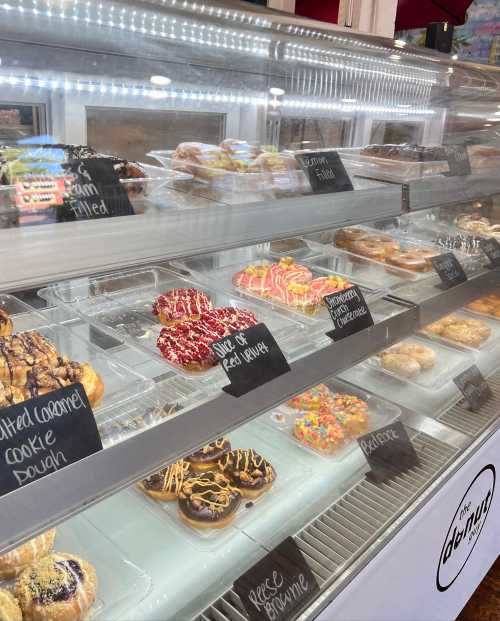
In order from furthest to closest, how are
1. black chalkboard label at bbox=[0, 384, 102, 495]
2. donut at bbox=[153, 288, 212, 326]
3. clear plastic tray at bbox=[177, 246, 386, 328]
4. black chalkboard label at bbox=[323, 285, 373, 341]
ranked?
clear plastic tray at bbox=[177, 246, 386, 328]
donut at bbox=[153, 288, 212, 326]
black chalkboard label at bbox=[323, 285, 373, 341]
black chalkboard label at bbox=[0, 384, 102, 495]

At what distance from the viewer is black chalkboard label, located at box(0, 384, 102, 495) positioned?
80 cm

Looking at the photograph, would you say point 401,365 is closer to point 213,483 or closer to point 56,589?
point 213,483

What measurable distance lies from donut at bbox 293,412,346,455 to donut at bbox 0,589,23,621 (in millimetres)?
968

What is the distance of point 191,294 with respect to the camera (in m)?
1.60

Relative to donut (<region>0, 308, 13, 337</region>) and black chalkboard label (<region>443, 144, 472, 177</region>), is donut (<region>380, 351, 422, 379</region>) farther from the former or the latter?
donut (<region>0, 308, 13, 337</region>)

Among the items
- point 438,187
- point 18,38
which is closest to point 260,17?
point 18,38

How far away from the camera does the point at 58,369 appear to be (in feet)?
3.60

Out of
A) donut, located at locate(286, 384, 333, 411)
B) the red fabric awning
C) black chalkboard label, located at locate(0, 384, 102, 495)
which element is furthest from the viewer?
the red fabric awning

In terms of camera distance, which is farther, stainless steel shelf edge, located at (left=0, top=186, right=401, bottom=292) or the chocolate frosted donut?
the chocolate frosted donut

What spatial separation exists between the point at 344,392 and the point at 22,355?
130 cm

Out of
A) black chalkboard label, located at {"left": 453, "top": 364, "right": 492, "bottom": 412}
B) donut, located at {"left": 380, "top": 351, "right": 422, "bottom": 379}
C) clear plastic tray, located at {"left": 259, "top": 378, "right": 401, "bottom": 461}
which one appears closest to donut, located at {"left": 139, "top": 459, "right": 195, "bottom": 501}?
clear plastic tray, located at {"left": 259, "top": 378, "right": 401, "bottom": 461}

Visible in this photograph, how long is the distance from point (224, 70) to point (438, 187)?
2.65 feet

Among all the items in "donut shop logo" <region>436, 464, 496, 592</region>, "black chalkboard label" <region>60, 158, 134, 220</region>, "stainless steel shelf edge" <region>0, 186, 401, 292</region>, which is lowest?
"donut shop logo" <region>436, 464, 496, 592</region>

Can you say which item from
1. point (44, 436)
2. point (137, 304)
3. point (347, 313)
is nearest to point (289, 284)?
point (347, 313)
